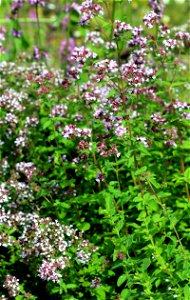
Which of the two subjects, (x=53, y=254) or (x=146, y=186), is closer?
(x=53, y=254)

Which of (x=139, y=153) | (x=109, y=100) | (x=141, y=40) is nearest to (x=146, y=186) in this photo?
(x=139, y=153)

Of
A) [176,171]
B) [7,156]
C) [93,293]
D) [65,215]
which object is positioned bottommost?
[93,293]

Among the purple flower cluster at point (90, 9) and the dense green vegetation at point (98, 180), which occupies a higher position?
the purple flower cluster at point (90, 9)

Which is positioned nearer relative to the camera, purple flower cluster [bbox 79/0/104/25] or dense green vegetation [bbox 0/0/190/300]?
dense green vegetation [bbox 0/0/190/300]

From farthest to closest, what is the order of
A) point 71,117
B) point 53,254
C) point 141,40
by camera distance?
1. point 71,117
2. point 141,40
3. point 53,254

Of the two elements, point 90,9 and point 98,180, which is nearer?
point 98,180

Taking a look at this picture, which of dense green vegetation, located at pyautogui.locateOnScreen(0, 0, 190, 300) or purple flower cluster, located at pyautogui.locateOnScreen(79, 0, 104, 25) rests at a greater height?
purple flower cluster, located at pyautogui.locateOnScreen(79, 0, 104, 25)

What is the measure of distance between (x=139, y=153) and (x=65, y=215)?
2.32 ft

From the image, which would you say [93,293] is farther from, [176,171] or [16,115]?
[16,115]

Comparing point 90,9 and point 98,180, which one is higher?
point 90,9

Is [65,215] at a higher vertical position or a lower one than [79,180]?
lower

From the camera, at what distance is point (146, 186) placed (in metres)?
4.09

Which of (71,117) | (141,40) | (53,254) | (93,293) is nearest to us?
(53,254)

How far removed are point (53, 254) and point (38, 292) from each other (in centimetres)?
69
